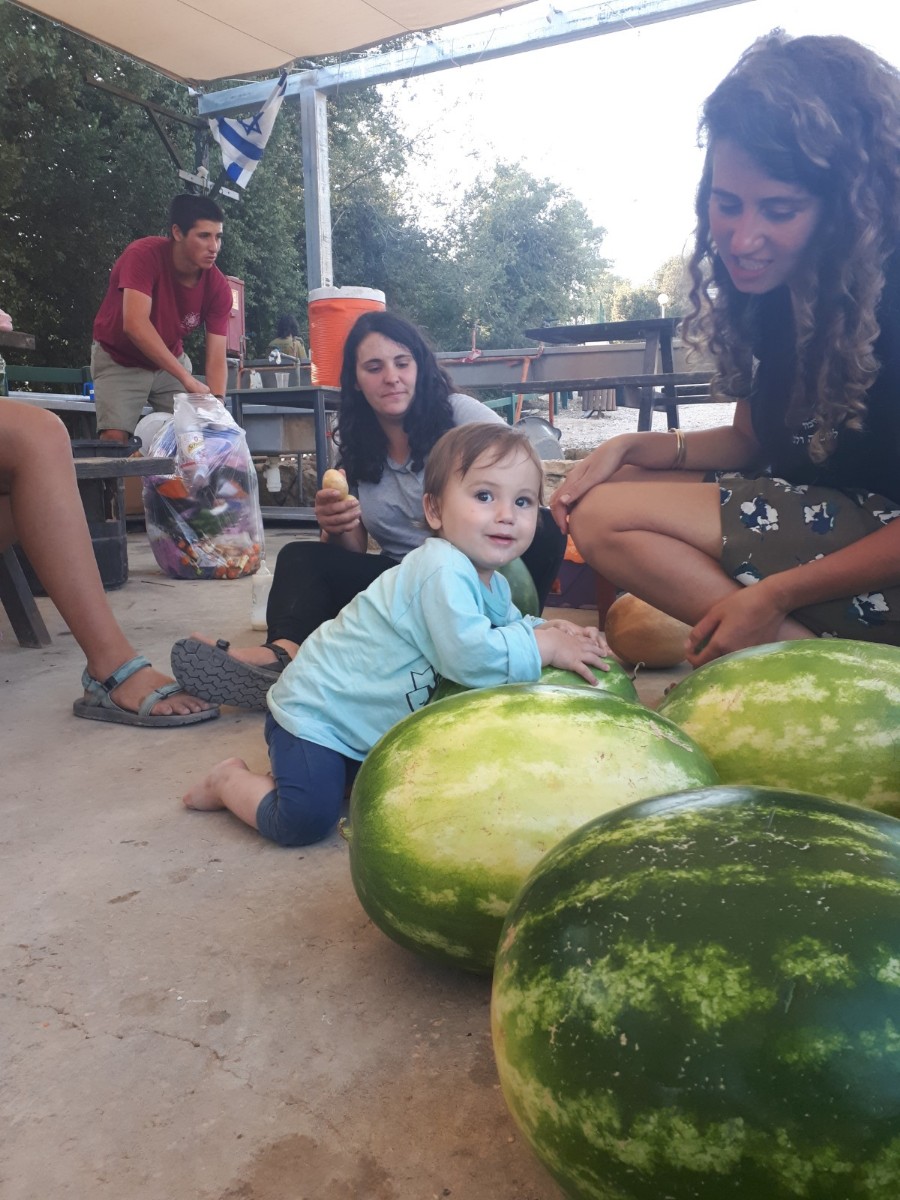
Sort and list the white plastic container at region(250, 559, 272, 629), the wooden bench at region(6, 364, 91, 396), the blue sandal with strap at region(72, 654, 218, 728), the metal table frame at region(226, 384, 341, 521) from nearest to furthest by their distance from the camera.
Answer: the blue sandal with strap at region(72, 654, 218, 728) < the white plastic container at region(250, 559, 272, 629) < the metal table frame at region(226, 384, 341, 521) < the wooden bench at region(6, 364, 91, 396)

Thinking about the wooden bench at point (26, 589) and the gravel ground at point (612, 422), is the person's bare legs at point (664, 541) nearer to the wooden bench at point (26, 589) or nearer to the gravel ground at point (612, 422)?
the wooden bench at point (26, 589)

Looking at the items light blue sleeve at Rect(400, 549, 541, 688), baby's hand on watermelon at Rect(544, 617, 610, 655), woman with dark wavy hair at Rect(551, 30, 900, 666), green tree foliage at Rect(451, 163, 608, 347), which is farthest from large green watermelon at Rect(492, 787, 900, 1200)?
green tree foliage at Rect(451, 163, 608, 347)

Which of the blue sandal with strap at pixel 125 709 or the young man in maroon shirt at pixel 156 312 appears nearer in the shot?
the blue sandal with strap at pixel 125 709

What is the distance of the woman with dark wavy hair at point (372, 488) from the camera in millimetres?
2783

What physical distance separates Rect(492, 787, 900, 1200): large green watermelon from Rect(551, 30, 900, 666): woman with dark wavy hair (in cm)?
135

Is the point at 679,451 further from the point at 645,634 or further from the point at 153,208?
the point at 153,208

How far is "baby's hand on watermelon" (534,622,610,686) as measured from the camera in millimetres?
1762

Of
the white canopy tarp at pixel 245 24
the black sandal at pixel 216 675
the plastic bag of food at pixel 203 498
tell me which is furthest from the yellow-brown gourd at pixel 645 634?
the white canopy tarp at pixel 245 24

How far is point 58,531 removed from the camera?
2559mm

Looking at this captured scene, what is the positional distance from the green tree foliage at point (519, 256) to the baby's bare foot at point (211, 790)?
2019 cm

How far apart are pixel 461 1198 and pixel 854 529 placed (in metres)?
1.76

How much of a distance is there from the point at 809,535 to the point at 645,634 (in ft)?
2.37

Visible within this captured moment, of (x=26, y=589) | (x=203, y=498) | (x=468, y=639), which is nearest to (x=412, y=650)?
(x=468, y=639)

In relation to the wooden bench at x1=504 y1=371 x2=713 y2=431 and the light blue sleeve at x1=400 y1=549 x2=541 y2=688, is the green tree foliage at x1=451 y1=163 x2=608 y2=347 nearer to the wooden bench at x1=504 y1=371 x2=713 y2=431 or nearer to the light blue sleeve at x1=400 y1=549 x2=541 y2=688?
the wooden bench at x1=504 y1=371 x2=713 y2=431
